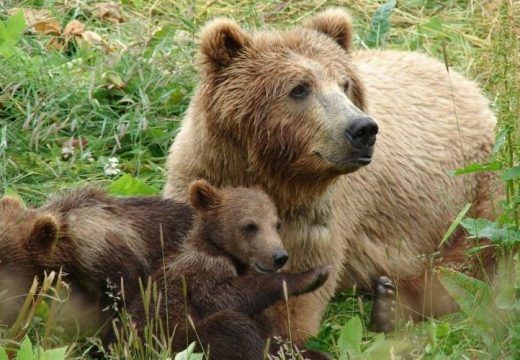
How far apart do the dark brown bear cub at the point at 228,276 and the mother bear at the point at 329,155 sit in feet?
0.85

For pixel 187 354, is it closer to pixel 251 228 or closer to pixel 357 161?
pixel 251 228

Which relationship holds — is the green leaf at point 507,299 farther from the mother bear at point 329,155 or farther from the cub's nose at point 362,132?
the cub's nose at point 362,132

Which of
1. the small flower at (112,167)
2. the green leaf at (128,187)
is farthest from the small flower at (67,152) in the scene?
the green leaf at (128,187)

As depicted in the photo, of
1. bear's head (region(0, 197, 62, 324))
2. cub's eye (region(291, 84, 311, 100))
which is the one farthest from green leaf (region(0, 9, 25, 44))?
cub's eye (region(291, 84, 311, 100))

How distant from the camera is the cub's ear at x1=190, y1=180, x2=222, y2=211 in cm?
645

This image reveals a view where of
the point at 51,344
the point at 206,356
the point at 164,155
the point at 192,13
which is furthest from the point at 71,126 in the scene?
the point at 206,356

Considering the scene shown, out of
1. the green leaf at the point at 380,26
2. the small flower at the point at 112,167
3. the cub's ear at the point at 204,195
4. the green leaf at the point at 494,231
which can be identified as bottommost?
the small flower at the point at 112,167

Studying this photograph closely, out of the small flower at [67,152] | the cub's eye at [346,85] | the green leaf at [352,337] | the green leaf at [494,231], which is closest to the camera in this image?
the green leaf at [494,231]

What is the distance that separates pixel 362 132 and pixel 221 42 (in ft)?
3.01

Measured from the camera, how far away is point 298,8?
33.8 feet

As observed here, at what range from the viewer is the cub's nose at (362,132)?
6.19m

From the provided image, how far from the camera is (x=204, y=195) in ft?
21.2

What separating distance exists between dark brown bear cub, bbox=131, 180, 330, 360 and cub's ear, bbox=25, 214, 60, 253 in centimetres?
53

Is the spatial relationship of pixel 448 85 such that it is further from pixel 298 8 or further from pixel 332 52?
pixel 298 8
